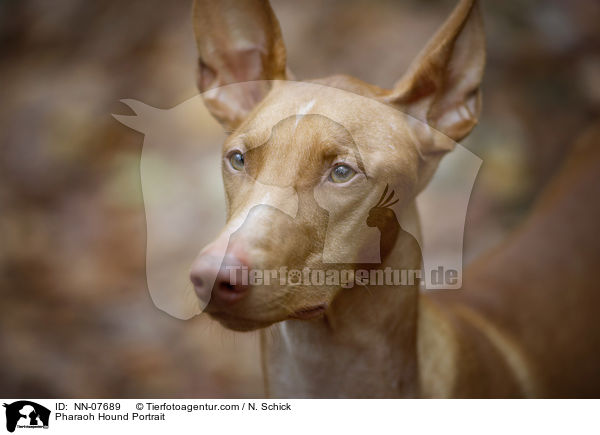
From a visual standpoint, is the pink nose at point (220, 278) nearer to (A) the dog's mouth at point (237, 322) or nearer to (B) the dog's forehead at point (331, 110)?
(A) the dog's mouth at point (237, 322)

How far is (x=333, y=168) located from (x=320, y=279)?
27 cm

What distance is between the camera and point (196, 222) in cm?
341

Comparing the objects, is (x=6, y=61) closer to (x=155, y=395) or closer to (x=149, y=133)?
(x=149, y=133)

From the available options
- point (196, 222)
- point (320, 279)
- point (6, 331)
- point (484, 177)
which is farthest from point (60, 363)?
point (484, 177)

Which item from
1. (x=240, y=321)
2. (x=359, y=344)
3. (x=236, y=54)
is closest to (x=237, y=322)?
Result: (x=240, y=321)

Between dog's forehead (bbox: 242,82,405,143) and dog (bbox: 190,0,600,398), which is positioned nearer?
dog (bbox: 190,0,600,398)

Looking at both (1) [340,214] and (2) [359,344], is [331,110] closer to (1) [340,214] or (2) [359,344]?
(1) [340,214]

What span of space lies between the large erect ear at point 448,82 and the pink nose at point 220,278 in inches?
27.1

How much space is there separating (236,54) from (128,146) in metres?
1.45

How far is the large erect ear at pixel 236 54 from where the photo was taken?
1.82 m
